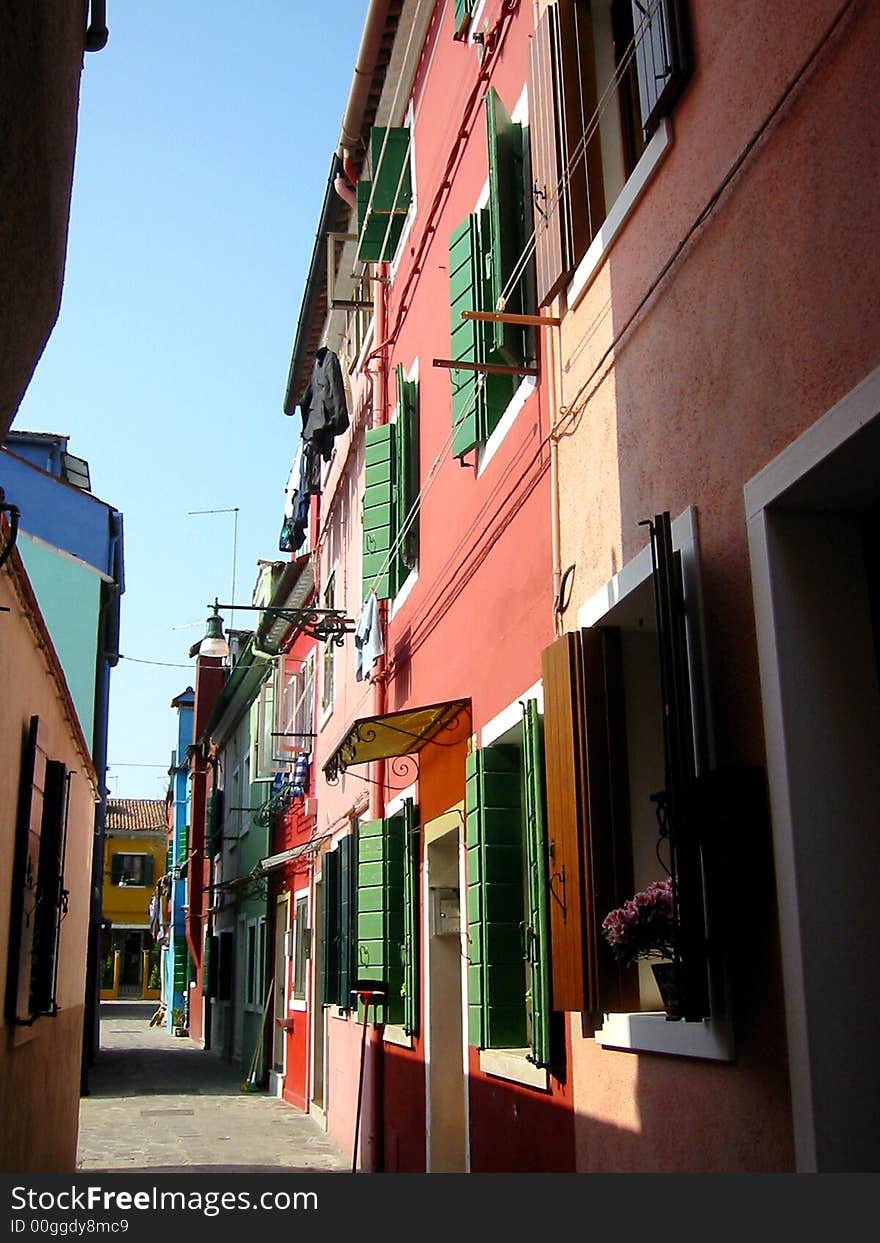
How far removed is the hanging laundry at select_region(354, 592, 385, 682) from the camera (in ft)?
38.7

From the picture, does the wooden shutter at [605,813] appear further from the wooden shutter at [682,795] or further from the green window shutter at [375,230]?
the green window shutter at [375,230]

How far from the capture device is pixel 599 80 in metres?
6.36

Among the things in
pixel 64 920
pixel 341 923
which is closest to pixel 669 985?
pixel 64 920

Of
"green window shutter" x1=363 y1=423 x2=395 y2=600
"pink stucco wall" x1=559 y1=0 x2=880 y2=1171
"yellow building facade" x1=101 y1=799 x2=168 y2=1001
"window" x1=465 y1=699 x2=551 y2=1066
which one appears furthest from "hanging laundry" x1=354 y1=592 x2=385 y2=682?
"yellow building facade" x1=101 y1=799 x2=168 y2=1001

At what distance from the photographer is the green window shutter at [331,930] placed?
42.0ft

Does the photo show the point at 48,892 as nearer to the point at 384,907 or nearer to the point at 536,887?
the point at 384,907

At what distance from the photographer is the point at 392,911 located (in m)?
10.4

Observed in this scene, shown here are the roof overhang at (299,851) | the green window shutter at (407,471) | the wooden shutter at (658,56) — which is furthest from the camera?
the roof overhang at (299,851)

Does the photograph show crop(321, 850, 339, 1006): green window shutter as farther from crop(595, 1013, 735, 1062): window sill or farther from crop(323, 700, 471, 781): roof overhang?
crop(595, 1013, 735, 1062): window sill

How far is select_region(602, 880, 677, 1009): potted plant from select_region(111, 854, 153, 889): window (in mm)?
56454

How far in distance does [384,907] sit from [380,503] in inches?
134

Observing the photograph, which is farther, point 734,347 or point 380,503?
point 380,503

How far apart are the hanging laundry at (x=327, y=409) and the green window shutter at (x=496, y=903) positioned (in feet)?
21.9

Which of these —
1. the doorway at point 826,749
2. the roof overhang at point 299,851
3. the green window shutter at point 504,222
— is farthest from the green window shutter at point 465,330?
the roof overhang at point 299,851
